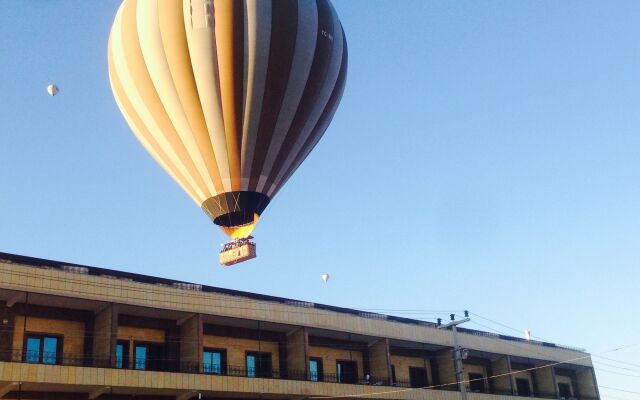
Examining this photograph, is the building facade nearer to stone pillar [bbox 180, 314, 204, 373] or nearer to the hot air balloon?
stone pillar [bbox 180, 314, 204, 373]

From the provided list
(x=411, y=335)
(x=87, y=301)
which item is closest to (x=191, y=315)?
(x=87, y=301)

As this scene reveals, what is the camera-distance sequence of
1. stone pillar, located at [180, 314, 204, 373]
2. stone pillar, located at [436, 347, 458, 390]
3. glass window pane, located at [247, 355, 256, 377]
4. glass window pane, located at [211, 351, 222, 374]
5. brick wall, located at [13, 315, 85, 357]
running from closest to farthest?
brick wall, located at [13, 315, 85, 357]
stone pillar, located at [180, 314, 204, 373]
glass window pane, located at [211, 351, 222, 374]
glass window pane, located at [247, 355, 256, 377]
stone pillar, located at [436, 347, 458, 390]

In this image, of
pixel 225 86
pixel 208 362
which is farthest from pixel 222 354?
pixel 225 86

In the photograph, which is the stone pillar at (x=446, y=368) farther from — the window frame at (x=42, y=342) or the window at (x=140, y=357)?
the window frame at (x=42, y=342)

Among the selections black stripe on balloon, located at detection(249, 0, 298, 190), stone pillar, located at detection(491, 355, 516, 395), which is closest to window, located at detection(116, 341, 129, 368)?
black stripe on balloon, located at detection(249, 0, 298, 190)

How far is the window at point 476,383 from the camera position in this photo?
5019cm

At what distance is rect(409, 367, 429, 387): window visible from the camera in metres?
46.6

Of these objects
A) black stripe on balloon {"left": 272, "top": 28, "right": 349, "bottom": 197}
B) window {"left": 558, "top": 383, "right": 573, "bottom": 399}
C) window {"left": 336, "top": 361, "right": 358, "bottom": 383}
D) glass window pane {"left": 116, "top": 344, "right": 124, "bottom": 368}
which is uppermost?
black stripe on balloon {"left": 272, "top": 28, "right": 349, "bottom": 197}

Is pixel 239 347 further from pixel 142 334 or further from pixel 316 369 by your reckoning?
pixel 316 369

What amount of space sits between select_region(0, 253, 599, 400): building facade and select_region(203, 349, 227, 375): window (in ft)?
0.18

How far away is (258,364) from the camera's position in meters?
38.6

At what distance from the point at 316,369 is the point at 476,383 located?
14.6 m

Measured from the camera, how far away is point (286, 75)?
2991 centimetres

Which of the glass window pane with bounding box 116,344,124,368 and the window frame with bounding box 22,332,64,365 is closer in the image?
the window frame with bounding box 22,332,64,365
